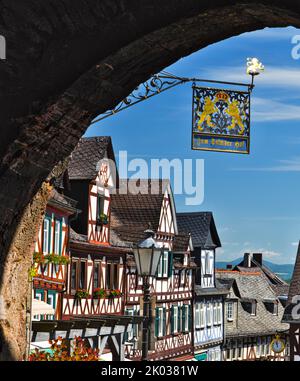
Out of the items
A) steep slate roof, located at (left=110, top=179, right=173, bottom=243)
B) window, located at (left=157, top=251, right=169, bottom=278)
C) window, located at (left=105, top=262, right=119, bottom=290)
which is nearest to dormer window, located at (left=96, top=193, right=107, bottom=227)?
window, located at (left=105, top=262, right=119, bottom=290)

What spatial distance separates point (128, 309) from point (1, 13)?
28.6m

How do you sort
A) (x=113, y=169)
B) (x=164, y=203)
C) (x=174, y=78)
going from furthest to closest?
(x=164, y=203) < (x=113, y=169) < (x=174, y=78)

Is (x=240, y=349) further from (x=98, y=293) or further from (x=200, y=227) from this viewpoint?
(x=98, y=293)

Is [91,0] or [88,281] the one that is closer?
[91,0]

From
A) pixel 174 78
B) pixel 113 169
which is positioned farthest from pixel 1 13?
pixel 113 169

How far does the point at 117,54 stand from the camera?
18.3 feet

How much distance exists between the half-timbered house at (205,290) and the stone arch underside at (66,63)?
122ft

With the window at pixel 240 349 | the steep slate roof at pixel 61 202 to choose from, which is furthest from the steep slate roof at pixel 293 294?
the steep slate roof at pixel 61 202

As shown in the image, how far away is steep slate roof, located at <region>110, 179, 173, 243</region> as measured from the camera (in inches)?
1469

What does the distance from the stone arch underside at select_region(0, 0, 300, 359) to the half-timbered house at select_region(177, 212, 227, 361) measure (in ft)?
122

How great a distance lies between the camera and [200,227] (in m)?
46.9

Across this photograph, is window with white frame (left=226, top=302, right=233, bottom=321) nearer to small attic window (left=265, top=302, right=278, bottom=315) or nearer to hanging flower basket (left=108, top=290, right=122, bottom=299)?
small attic window (left=265, top=302, right=278, bottom=315)

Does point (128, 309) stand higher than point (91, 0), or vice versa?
point (91, 0)

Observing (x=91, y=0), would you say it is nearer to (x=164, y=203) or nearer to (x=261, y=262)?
(x=164, y=203)
